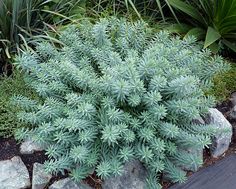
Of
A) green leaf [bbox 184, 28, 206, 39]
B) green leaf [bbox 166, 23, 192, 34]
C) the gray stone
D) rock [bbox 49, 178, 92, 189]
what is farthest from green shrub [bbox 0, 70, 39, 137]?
green leaf [bbox 184, 28, 206, 39]

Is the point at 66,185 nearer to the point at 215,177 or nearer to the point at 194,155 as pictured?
the point at 194,155

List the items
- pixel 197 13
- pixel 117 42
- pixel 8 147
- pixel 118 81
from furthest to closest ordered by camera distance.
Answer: pixel 197 13
pixel 117 42
pixel 8 147
pixel 118 81

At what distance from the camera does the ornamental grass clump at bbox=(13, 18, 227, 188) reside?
6.33ft

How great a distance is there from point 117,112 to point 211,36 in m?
1.25

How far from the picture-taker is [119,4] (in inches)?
123

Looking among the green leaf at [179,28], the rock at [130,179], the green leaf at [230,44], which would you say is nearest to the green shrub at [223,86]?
the green leaf at [230,44]

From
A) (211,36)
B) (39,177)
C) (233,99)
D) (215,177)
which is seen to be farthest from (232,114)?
(39,177)

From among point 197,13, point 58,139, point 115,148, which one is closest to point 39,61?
point 58,139

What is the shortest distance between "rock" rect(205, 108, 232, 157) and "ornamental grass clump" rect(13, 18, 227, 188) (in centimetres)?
16

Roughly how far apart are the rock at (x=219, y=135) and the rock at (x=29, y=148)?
100 cm

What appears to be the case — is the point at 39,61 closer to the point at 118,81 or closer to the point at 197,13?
the point at 118,81

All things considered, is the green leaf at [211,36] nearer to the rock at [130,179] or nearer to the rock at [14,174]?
the rock at [130,179]

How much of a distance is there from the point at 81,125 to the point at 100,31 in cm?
64

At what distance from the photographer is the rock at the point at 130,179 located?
6.74 feet
